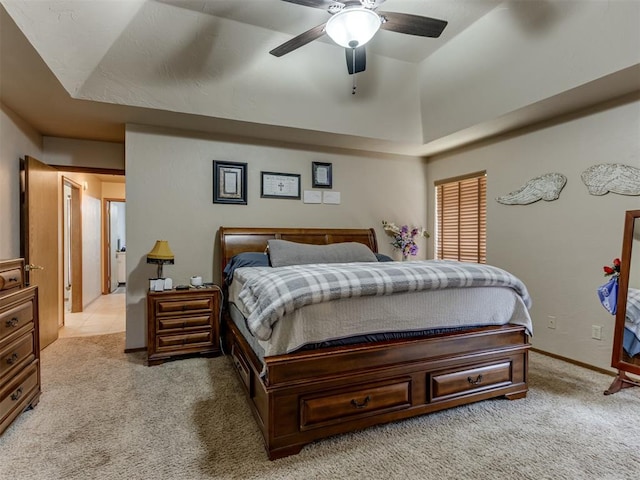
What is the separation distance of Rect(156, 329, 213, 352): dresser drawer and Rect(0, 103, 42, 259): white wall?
1570 mm

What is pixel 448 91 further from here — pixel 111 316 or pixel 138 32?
pixel 111 316

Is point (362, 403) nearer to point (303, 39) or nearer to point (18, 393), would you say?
point (18, 393)

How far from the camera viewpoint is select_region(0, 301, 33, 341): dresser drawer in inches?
75.4

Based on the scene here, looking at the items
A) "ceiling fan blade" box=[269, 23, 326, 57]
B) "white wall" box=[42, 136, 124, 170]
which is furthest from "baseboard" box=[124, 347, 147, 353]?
"ceiling fan blade" box=[269, 23, 326, 57]

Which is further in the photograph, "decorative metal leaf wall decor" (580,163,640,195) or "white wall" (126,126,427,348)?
"white wall" (126,126,427,348)

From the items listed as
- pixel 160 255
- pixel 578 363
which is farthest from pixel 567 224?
pixel 160 255

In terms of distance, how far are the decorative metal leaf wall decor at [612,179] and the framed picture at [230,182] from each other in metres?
3.38

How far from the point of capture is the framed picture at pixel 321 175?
4273 millimetres

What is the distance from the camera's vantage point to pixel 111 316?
499 cm

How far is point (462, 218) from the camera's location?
4.47m

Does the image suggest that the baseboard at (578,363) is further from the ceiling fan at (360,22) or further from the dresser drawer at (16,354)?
the dresser drawer at (16,354)

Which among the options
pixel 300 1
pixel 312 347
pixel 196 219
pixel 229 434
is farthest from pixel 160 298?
pixel 300 1

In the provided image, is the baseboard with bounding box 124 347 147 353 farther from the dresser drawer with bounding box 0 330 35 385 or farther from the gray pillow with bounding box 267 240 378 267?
the gray pillow with bounding box 267 240 378 267

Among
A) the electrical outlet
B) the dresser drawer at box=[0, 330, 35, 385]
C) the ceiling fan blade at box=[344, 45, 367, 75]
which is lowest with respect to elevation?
the electrical outlet
